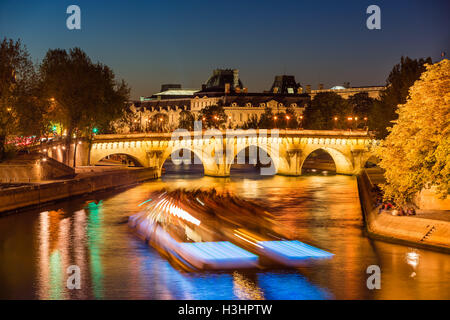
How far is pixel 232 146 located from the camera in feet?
302

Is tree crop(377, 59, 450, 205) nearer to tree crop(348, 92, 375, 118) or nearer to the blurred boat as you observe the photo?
the blurred boat

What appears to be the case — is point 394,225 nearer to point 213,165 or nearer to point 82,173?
point 82,173

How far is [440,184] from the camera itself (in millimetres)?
35906

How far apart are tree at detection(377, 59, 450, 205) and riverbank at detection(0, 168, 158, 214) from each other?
2438cm

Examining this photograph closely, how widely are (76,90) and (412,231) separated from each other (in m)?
46.5

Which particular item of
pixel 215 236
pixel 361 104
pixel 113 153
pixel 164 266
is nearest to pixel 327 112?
pixel 361 104

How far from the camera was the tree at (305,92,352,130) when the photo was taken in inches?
4872

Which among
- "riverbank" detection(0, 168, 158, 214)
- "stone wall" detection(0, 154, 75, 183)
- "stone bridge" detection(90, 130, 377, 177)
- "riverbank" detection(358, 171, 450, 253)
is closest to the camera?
"riverbank" detection(358, 171, 450, 253)

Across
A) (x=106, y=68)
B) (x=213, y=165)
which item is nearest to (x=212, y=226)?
(x=106, y=68)

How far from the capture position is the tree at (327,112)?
123750mm
